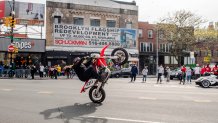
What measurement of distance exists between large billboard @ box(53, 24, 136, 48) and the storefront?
233 centimetres

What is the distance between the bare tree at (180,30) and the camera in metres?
53.2

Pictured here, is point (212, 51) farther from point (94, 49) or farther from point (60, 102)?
point (60, 102)

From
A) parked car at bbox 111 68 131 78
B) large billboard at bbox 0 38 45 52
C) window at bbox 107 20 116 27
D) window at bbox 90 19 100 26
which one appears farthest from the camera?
→ window at bbox 107 20 116 27

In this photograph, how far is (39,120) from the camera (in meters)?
8.18

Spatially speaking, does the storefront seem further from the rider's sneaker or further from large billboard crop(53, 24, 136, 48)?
the rider's sneaker

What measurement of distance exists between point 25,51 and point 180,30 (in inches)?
982

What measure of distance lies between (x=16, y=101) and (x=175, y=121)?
5866 mm

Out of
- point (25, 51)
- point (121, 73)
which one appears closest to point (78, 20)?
point (25, 51)

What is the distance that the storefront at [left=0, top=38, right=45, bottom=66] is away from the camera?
132 ft

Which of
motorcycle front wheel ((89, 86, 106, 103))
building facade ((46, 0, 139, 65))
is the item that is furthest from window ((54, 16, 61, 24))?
motorcycle front wheel ((89, 86, 106, 103))

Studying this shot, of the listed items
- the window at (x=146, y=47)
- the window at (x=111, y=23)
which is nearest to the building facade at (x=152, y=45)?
the window at (x=146, y=47)

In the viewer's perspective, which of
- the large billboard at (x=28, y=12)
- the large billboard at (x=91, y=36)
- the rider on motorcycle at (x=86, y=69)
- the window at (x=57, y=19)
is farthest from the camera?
the window at (x=57, y=19)

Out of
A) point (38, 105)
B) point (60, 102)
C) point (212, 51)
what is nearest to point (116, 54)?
point (60, 102)

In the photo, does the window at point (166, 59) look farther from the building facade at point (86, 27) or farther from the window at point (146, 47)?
the building facade at point (86, 27)
